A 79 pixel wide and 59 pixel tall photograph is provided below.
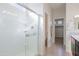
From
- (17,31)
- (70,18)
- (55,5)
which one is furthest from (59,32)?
(17,31)

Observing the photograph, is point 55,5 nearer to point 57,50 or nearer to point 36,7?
point 36,7

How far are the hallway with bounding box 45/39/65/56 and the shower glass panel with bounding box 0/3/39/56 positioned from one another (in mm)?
167

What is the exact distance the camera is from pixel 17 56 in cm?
141

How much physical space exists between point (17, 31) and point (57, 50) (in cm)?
59

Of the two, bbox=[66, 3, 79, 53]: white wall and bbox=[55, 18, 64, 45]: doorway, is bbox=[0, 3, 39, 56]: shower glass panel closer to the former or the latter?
bbox=[55, 18, 64, 45]: doorway

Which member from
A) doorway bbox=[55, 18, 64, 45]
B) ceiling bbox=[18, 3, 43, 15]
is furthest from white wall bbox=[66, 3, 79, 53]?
ceiling bbox=[18, 3, 43, 15]

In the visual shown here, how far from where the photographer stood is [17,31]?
1.41 meters

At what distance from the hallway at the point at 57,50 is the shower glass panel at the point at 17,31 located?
167 millimetres

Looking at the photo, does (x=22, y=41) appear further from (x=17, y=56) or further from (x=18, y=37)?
(x=17, y=56)

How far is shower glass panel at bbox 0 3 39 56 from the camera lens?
4.21ft

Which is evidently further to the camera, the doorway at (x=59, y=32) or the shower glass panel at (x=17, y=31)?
the doorway at (x=59, y=32)

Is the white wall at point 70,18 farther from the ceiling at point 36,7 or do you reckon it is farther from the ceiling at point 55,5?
the ceiling at point 36,7

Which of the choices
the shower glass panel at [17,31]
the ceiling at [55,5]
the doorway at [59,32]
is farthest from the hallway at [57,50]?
the ceiling at [55,5]

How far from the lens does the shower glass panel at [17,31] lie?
128 cm
